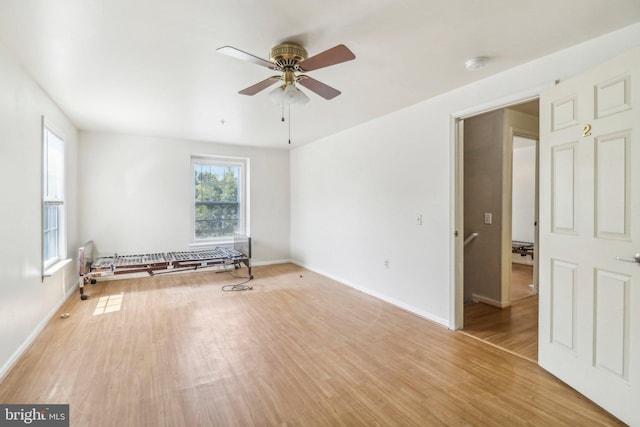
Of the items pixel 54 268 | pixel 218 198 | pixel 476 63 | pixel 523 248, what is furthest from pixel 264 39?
pixel 523 248

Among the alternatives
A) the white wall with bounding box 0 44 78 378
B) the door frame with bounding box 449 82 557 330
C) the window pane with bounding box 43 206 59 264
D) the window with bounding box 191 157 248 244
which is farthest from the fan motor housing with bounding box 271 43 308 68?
the window with bounding box 191 157 248 244

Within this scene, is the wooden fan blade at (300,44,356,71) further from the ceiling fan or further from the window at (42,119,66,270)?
the window at (42,119,66,270)

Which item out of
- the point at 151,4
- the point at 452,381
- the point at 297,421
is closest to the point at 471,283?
the point at 452,381

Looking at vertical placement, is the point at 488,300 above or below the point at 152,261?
below

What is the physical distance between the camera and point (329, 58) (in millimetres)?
1875

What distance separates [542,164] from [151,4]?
2.78 metres

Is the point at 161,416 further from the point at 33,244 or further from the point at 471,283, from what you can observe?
the point at 471,283

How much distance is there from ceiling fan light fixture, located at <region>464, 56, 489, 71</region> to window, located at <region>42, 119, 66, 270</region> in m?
4.09

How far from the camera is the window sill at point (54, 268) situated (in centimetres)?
304

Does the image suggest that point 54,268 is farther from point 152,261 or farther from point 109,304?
point 152,261

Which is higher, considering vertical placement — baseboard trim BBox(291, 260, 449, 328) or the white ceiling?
the white ceiling

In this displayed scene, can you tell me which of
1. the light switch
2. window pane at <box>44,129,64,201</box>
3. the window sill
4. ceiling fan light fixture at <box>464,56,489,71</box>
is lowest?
the window sill

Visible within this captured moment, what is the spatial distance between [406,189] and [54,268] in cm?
408

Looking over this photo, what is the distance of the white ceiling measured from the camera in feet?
5.71
